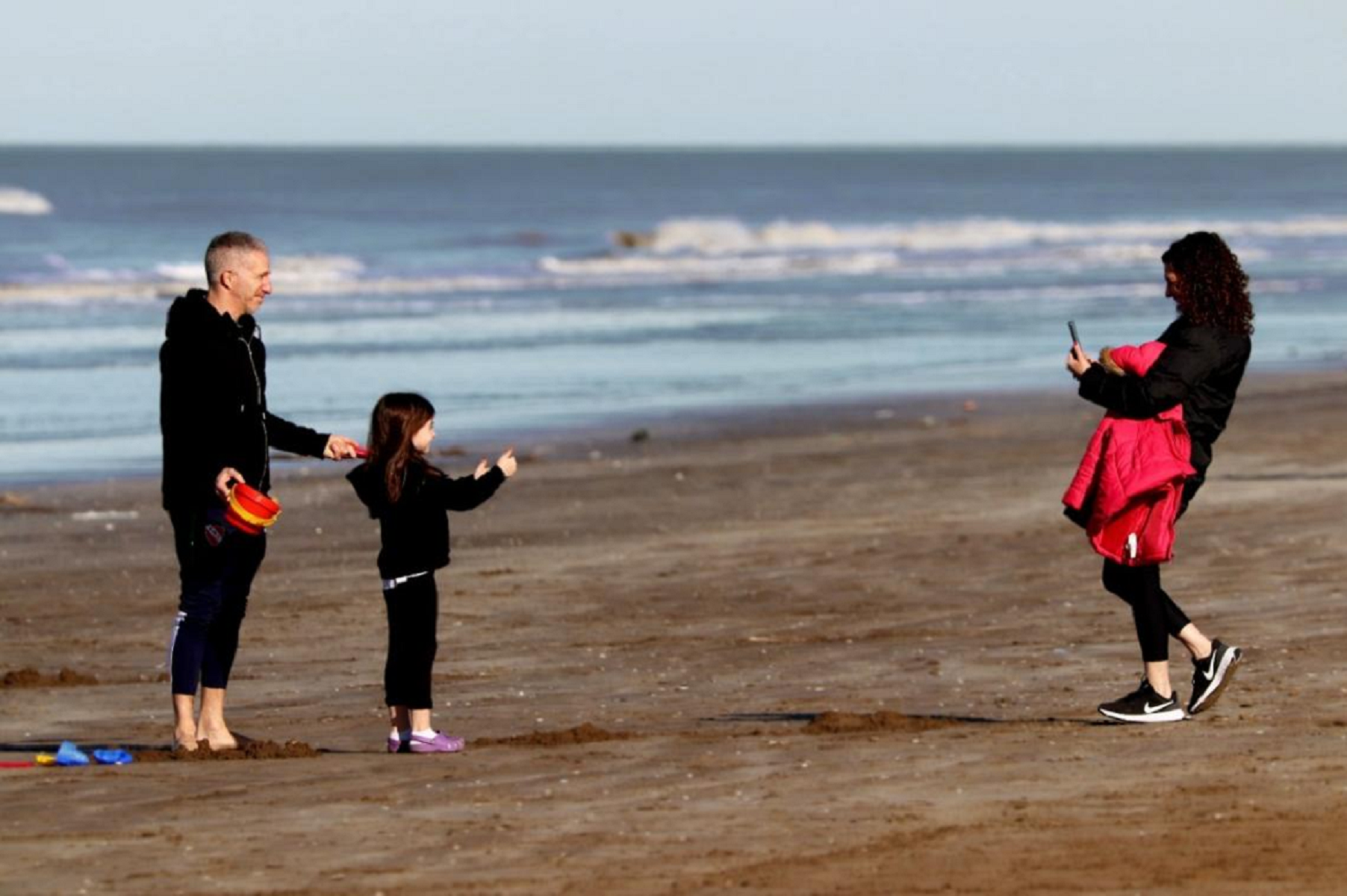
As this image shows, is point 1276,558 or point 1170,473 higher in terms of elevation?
point 1170,473

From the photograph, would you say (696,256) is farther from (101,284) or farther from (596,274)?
(101,284)

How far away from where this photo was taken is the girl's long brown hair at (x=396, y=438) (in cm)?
702

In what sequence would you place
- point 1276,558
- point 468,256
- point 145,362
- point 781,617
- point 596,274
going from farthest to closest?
point 468,256
point 596,274
point 145,362
point 1276,558
point 781,617

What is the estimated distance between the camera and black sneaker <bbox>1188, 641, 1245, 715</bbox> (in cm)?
727

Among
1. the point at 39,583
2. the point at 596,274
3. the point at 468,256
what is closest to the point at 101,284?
the point at 596,274

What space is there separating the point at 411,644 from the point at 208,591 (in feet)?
2.09

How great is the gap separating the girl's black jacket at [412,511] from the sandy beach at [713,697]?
605 millimetres

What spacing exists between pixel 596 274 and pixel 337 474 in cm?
2854

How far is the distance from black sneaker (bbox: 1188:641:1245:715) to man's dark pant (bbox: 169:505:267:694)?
2.98 meters

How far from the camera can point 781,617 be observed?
→ 9812 millimetres

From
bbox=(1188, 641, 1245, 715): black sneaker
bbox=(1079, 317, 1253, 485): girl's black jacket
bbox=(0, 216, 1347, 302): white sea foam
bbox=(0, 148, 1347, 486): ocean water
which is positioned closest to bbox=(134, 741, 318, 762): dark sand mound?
bbox=(1079, 317, 1253, 485): girl's black jacket

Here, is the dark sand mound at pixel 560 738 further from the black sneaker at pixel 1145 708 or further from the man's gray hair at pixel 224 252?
the man's gray hair at pixel 224 252

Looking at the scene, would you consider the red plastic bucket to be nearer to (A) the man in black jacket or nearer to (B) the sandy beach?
(A) the man in black jacket

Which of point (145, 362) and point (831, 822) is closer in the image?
point (831, 822)
